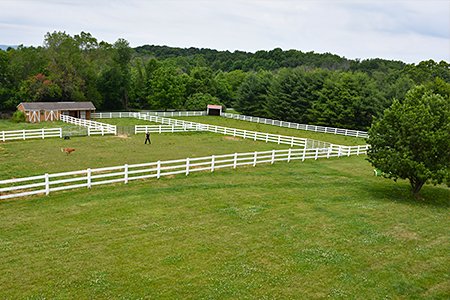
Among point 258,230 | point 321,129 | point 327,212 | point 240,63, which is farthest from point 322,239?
point 240,63

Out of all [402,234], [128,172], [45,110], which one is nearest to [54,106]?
[45,110]

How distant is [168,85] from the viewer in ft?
200

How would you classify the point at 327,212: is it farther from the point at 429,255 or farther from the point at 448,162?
the point at 448,162

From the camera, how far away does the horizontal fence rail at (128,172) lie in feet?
47.5

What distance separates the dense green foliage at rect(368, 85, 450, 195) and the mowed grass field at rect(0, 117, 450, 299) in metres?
1.39

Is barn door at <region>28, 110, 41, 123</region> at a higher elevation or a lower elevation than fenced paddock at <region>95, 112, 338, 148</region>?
lower

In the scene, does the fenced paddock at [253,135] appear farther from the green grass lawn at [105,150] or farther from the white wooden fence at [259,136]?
the green grass lawn at [105,150]

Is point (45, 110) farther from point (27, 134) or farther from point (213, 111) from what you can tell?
point (213, 111)

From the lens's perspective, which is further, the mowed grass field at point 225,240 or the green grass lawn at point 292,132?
the green grass lawn at point 292,132

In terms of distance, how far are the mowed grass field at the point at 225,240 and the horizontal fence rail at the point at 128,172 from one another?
19.6 inches

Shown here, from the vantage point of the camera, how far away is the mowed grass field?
8.66 metres

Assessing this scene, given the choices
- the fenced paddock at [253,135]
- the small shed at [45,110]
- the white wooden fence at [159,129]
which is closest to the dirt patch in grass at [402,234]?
the fenced paddock at [253,135]

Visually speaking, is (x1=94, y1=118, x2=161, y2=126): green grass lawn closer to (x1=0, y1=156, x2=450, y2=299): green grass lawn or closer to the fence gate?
the fence gate

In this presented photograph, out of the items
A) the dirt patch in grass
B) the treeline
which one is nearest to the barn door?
the treeline
